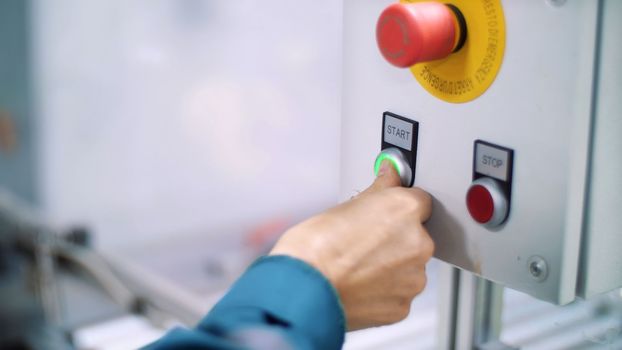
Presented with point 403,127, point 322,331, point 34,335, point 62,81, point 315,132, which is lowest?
point 34,335

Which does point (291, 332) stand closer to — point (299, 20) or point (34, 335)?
point (299, 20)

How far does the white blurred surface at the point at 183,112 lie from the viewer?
5.93 ft

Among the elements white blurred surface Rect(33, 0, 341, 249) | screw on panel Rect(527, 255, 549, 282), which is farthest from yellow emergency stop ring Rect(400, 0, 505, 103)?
white blurred surface Rect(33, 0, 341, 249)

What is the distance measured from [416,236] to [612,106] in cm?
18

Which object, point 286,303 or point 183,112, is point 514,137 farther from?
point 183,112

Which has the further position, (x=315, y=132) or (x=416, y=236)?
(x=315, y=132)

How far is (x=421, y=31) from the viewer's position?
0.54m

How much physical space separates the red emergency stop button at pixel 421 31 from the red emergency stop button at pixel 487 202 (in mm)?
105

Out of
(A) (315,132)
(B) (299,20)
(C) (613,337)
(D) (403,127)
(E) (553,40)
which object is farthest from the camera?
Answer: (A) (315,132)

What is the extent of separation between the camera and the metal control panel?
49 centimetres

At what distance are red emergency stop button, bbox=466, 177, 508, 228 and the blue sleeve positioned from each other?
0.13 m

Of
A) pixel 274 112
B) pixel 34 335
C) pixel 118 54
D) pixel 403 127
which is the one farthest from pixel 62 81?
pixel 403 127

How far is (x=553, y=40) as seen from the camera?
49 cm

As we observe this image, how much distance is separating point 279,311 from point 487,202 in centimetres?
18
